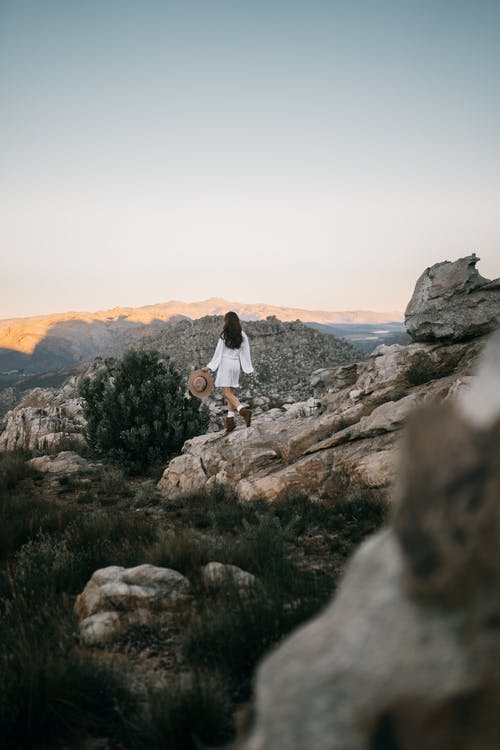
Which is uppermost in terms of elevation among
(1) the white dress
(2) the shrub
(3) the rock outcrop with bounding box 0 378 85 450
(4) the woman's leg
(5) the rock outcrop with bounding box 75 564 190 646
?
(1) the white dress

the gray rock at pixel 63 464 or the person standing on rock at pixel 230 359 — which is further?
the gray rock at pixel 63 464

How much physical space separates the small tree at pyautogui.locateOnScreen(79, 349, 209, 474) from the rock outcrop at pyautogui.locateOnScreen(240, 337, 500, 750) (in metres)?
8.97

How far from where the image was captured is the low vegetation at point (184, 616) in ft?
7.36

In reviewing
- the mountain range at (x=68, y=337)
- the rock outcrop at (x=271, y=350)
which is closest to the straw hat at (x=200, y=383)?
the rock outcrop at (x=271, y=350)

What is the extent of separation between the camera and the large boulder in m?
7.54

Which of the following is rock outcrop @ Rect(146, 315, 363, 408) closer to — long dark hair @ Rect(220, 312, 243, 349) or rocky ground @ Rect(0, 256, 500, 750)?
long dark hair @ Rect(220, 312, 243, 349)

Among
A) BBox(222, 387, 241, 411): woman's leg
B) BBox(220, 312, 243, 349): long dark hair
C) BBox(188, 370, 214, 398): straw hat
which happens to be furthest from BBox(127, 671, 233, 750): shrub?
BBox(188, 370, 214, 398): straw hat

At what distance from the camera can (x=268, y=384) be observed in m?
33.6

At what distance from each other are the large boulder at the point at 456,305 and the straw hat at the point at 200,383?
14.0 feet

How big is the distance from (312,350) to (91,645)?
38.8 meters

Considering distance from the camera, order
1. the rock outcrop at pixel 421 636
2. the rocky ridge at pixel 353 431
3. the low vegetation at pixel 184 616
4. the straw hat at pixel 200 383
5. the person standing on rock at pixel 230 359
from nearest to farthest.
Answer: the rock outcrop at pixel 421 636, the low vegetation at pixel 184 616, the rocky ridge at pixel 353 431, the person standing on rock at pixel 230 359, the straw hat at pixel 200 383

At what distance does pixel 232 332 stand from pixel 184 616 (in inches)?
258

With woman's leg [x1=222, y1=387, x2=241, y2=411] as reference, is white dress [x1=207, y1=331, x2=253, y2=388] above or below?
above

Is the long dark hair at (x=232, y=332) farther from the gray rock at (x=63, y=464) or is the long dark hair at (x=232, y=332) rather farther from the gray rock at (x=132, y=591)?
the gray rock at (x=132, y=591)
